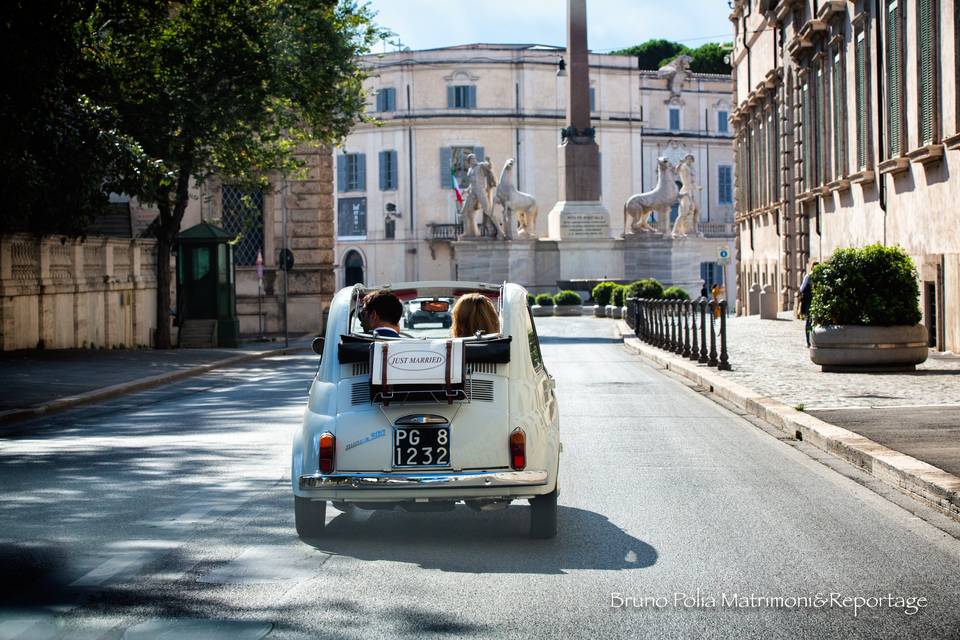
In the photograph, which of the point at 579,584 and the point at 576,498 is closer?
the point at 579,584

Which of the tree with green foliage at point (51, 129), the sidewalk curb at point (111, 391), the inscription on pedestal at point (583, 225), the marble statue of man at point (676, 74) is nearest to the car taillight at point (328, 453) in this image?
the sidewalk curb at point (111, 391)

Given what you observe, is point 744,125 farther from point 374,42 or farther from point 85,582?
point 85,582

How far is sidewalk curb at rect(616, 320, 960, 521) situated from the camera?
911 centimetres

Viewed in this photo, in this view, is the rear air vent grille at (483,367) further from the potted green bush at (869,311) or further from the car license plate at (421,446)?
the potted green bush at (869,311)

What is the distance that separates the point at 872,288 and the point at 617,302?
31.0 metres

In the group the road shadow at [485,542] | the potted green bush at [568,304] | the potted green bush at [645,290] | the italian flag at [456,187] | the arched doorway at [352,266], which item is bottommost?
the road shadow at [485,542]

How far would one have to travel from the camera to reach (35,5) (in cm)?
1845

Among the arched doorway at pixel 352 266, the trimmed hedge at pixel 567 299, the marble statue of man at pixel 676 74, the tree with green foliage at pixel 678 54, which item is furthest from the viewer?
the tree with green foliage at pixel 678 54

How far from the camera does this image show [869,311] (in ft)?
63.5

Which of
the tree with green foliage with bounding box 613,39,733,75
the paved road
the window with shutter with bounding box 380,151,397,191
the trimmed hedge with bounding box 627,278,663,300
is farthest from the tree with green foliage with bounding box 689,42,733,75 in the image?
the paved road

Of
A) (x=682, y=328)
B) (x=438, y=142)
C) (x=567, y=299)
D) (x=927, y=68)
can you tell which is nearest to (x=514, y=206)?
(x=567, y=299)

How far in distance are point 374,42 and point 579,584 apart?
32.4 metres

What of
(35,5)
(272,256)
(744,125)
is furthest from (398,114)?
(35,5)

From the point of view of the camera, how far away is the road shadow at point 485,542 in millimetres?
7352
